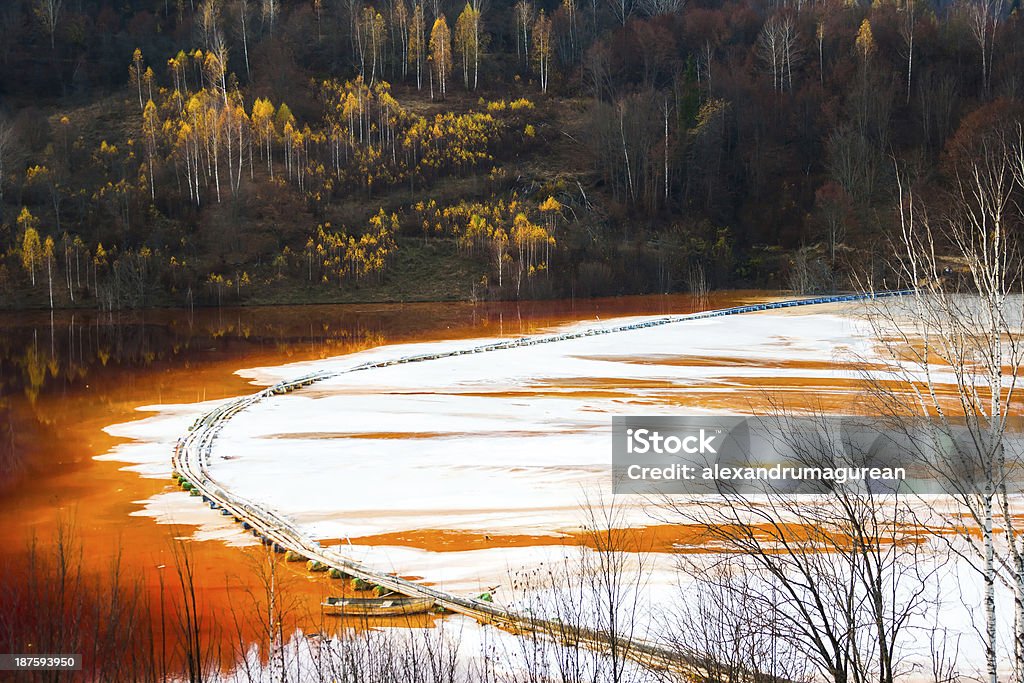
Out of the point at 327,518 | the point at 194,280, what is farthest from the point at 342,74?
the point at 327,518

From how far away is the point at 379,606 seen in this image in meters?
11.3

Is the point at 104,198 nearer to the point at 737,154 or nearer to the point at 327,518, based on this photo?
the point at 737,154

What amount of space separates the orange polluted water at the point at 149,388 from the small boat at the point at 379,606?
253 mm

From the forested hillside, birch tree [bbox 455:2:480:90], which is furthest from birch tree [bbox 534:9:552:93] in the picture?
birch tree [bbox 455:2:480:90]

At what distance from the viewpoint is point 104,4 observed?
3905 inches

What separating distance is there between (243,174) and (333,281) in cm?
1437

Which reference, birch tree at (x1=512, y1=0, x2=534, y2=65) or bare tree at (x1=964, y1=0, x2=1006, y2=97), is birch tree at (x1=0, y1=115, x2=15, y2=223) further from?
bare tree at (x1=964, y1=0, x2=1006, y2=97)

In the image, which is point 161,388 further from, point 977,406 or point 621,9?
point 621,9

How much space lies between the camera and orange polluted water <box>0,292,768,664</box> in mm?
12805

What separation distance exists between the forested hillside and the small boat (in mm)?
45411

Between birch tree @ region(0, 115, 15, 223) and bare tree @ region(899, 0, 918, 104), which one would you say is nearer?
birch tree @ region(0, 115, 15, 223)

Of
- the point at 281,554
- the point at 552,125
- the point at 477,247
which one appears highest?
the point at 552,125

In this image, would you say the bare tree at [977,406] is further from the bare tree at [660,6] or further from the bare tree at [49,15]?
the bare tree at [49,15]

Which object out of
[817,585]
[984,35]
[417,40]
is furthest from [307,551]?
[417,40]
